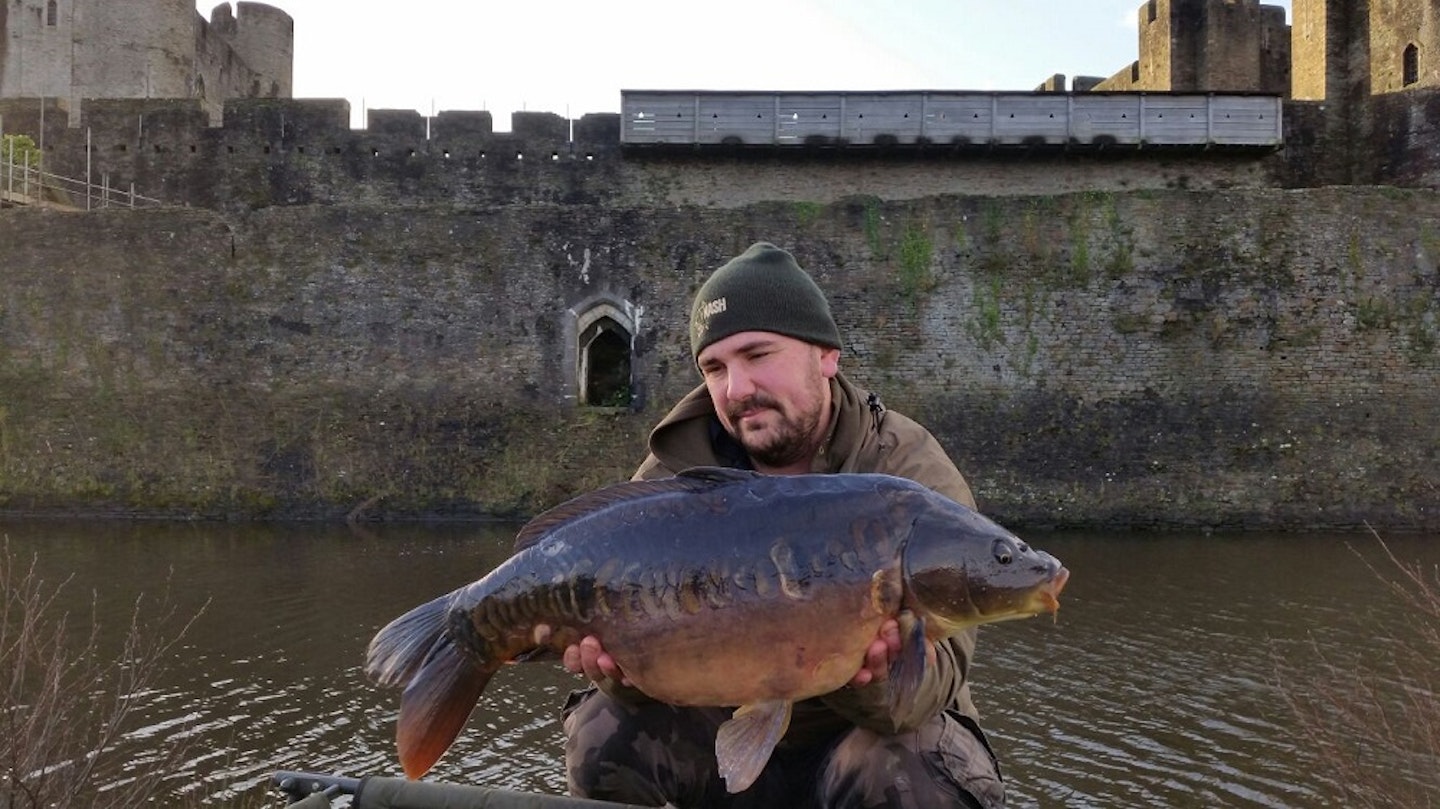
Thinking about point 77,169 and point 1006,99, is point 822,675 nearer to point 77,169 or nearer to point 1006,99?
point 1006,99

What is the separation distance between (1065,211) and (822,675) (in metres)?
16.6

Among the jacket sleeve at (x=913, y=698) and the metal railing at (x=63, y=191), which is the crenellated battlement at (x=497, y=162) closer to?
the metal railing at (x=63, y=191)

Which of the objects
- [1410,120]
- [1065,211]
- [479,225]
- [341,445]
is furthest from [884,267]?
[1410,120]

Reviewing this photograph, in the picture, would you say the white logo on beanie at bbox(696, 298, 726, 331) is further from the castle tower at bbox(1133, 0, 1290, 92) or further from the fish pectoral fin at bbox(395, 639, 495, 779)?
the castle tower at bbox(1133, 0, 1290, 92)

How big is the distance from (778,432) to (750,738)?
94 cm

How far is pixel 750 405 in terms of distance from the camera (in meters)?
3.06

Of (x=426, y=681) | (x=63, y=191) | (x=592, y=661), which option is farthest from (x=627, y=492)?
(x=63, y=191)

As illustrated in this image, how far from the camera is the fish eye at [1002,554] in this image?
225cm

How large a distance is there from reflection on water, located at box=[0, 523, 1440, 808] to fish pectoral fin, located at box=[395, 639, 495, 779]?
3231 millimetres

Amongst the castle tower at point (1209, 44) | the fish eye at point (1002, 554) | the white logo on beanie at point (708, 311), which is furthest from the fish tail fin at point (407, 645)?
the castle tower at point (1209, 44)

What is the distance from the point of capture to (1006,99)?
23047mm

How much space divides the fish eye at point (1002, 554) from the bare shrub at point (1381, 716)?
270 centimetres

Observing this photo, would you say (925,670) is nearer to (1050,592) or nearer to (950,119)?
(1050,592)

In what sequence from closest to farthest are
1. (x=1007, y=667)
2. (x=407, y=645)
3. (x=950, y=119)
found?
(x=407, y=645) < (x=1007, y=667) < (x=950, y=119)
